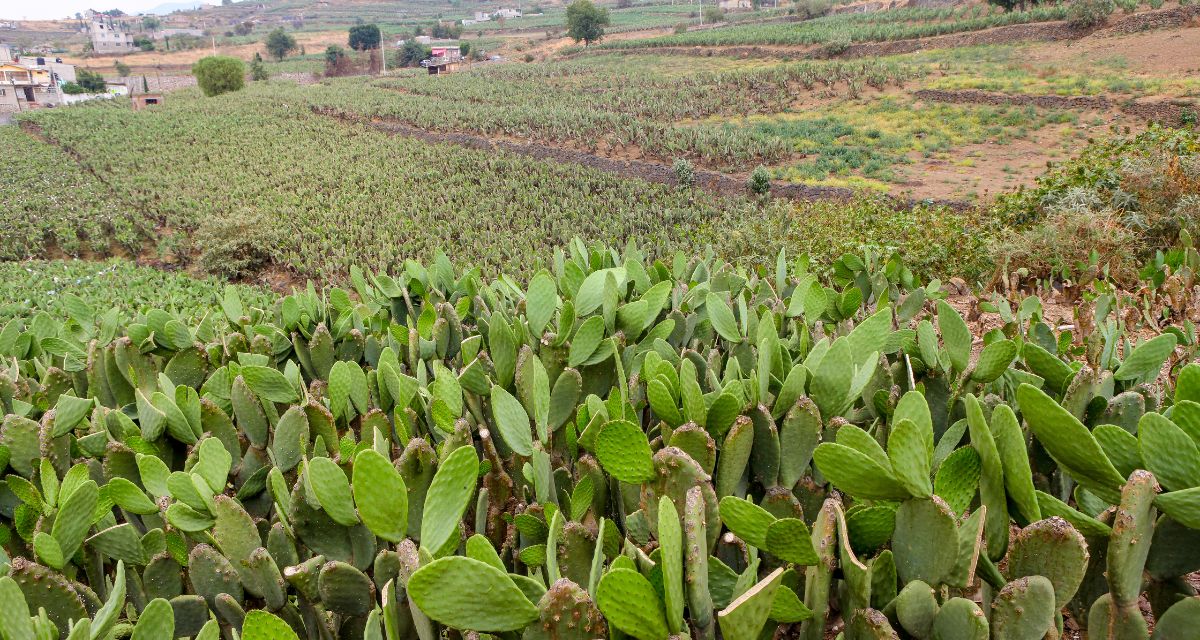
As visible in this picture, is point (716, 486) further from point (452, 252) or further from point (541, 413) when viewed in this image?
point (452, 252)

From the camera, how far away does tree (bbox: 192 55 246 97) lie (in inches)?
1542

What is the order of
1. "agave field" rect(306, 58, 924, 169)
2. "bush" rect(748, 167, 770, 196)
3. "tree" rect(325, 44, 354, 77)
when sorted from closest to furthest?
"bush" rect(748, 167, 770, 196) < "agave field" rect(306, 58, 924, 169) < "tree" rect(325, 44, 354, 77)

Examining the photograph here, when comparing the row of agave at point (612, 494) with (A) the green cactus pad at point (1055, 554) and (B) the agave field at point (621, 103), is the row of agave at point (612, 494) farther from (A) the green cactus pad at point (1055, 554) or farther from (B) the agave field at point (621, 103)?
(B) the agave field at point (621, 103)

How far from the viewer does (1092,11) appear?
28.5 meters

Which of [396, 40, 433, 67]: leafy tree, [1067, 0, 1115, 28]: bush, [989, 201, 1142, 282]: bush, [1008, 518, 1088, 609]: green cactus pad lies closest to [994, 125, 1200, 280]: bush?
[989, 201, 1142, 282]: bush

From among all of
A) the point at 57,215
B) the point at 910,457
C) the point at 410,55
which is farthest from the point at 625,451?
the point at 410,55

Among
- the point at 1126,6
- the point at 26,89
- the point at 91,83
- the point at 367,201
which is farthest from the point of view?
the point at 91,83

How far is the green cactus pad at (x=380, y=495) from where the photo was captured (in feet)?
3.49

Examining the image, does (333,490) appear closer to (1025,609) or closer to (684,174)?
(1025,609)

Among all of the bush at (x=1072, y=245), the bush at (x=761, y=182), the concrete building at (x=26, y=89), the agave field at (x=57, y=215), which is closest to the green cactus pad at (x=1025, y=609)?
the bush at (x=1072, y=245)

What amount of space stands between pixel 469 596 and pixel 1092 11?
35862mm

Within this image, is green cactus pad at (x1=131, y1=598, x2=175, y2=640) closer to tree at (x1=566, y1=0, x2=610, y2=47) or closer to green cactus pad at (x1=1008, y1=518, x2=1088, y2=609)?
green cactus pad at (x1=1008, y1=518, x2=1088, y2=609)

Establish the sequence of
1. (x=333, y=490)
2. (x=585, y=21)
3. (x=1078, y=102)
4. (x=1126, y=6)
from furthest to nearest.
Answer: (x=585, y=21) → (x=1126, y=6) → (x=1078, y=102) → (x=333, y=490)

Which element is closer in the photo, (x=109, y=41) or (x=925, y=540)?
(x=925, y=540)
